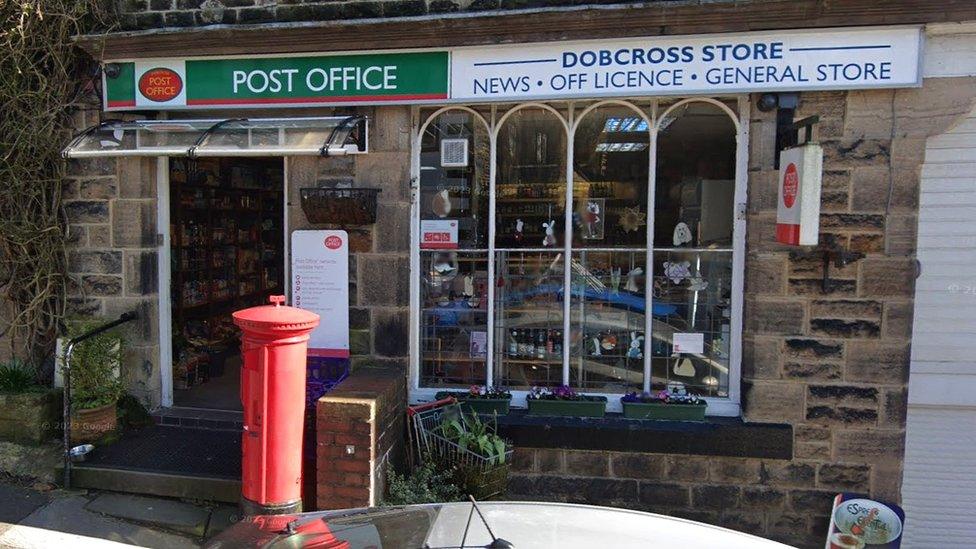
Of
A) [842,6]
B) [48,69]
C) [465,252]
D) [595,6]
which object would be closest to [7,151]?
[48,69]

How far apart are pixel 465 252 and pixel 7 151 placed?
12.6 feet

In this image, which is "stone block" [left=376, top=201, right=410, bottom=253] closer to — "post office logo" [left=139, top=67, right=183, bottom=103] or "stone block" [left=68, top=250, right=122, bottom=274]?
"post office logo" [left=139, top=67, right=183, bottom=103]

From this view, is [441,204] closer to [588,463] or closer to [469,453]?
[469,453]

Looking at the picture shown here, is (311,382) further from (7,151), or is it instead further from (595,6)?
(595,6)

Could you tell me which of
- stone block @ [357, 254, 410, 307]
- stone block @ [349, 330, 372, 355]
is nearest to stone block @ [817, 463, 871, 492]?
stone block @ [357, 254, 410, 307]

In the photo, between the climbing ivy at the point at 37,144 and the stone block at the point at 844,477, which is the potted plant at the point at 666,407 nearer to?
the stone block at the point at 844,477

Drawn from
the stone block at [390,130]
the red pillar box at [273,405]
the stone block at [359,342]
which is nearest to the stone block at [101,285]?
the stone block at [359,342]

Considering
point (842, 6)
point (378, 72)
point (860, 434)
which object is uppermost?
point (842, 6)

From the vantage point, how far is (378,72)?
15.9ft

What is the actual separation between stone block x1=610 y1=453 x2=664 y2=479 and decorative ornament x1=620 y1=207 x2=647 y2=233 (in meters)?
1.76

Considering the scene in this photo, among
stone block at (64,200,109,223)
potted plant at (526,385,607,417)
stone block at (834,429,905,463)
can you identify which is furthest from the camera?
stone block at (64,200,109,223)

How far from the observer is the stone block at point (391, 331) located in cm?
504

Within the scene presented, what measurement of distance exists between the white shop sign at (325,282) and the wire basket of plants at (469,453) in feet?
3.29

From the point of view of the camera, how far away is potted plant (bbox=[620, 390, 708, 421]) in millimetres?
4734
